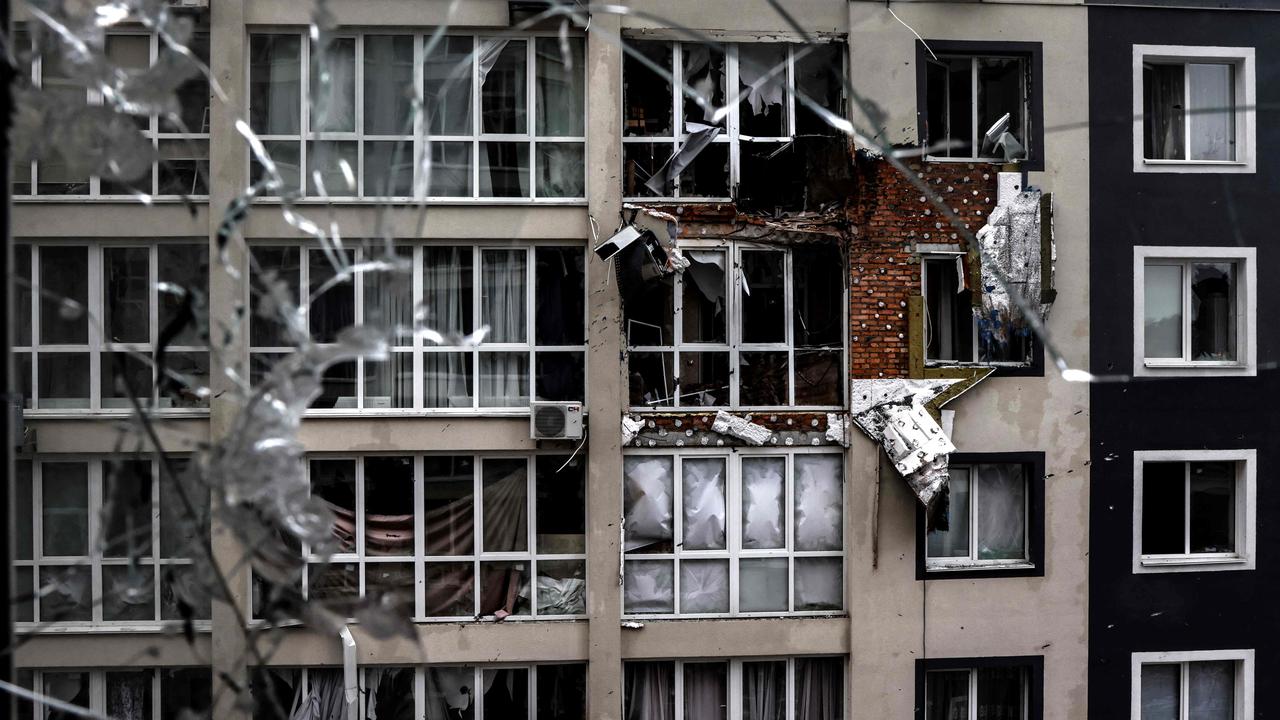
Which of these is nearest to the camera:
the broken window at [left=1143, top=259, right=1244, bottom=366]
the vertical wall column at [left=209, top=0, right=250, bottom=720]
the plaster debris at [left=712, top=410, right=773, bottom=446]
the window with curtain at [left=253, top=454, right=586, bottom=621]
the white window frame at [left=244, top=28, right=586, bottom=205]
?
the vertical wall column at [left=209, top=0, right=250, bottom=720]

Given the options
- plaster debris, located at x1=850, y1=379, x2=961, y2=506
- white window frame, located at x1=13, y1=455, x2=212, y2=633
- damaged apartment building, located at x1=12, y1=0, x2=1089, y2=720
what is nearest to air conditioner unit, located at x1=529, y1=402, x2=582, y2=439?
damaged apartment building, located at x1=12, y1=0, x2=1089, y2=720

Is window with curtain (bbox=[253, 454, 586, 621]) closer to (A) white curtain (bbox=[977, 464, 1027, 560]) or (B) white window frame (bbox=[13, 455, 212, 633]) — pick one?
(B) white window frame (bbox=[13, 455, 212, 633])

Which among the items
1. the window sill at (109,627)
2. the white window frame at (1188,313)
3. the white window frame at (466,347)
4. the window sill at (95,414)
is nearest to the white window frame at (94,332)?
the window sill at (95,414)

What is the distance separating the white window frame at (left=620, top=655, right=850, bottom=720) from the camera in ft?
40.7

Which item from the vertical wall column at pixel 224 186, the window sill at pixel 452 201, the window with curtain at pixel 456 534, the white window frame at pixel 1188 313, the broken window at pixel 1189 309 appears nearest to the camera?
the vertical wall column at pixel 224 186

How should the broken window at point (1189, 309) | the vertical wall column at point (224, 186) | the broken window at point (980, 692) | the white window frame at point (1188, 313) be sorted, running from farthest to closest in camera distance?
1. the broken window at point (1189, 309)
2. the broken window at point (980, 692)
3. the white window frame at point (1188, 313)
4. the vertical wall column at point (224, 186)

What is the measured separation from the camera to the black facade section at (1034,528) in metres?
→ 12.2

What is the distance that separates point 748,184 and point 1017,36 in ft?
11.2

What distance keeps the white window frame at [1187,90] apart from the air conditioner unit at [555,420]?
6.94 metres

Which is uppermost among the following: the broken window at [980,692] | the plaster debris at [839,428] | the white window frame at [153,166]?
the white window frame at [153,166]

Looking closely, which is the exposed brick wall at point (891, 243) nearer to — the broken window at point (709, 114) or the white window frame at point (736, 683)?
the broken window at point (709, 114)

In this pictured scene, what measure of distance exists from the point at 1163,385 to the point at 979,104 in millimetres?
3844

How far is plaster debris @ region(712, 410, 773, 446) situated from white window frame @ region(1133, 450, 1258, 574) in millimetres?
4291

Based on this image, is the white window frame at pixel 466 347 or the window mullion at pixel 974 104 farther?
the window mullion at pixel 974 104
